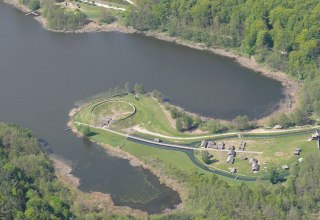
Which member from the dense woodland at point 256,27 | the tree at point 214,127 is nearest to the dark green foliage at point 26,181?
the tree at point 214,127

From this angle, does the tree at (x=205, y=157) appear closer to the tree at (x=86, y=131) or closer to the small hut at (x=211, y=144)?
the small hut at (x=211, y=144)

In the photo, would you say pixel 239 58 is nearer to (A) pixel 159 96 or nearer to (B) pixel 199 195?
(A) pixel 159 96

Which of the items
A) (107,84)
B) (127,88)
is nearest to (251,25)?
(127,88)

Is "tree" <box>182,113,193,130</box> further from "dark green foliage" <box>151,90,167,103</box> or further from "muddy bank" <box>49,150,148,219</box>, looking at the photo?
"muddy bank" <box>49,150,148,219</box>

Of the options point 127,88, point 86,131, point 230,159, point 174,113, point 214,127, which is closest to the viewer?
point 230,159

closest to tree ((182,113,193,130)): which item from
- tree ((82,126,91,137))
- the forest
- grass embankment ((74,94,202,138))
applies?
grass embankment ((74,94,202,138))

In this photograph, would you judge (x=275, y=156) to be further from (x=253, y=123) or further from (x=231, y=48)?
(x=231, y=48)

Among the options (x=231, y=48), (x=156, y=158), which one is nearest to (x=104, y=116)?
(x=156, y=158)
